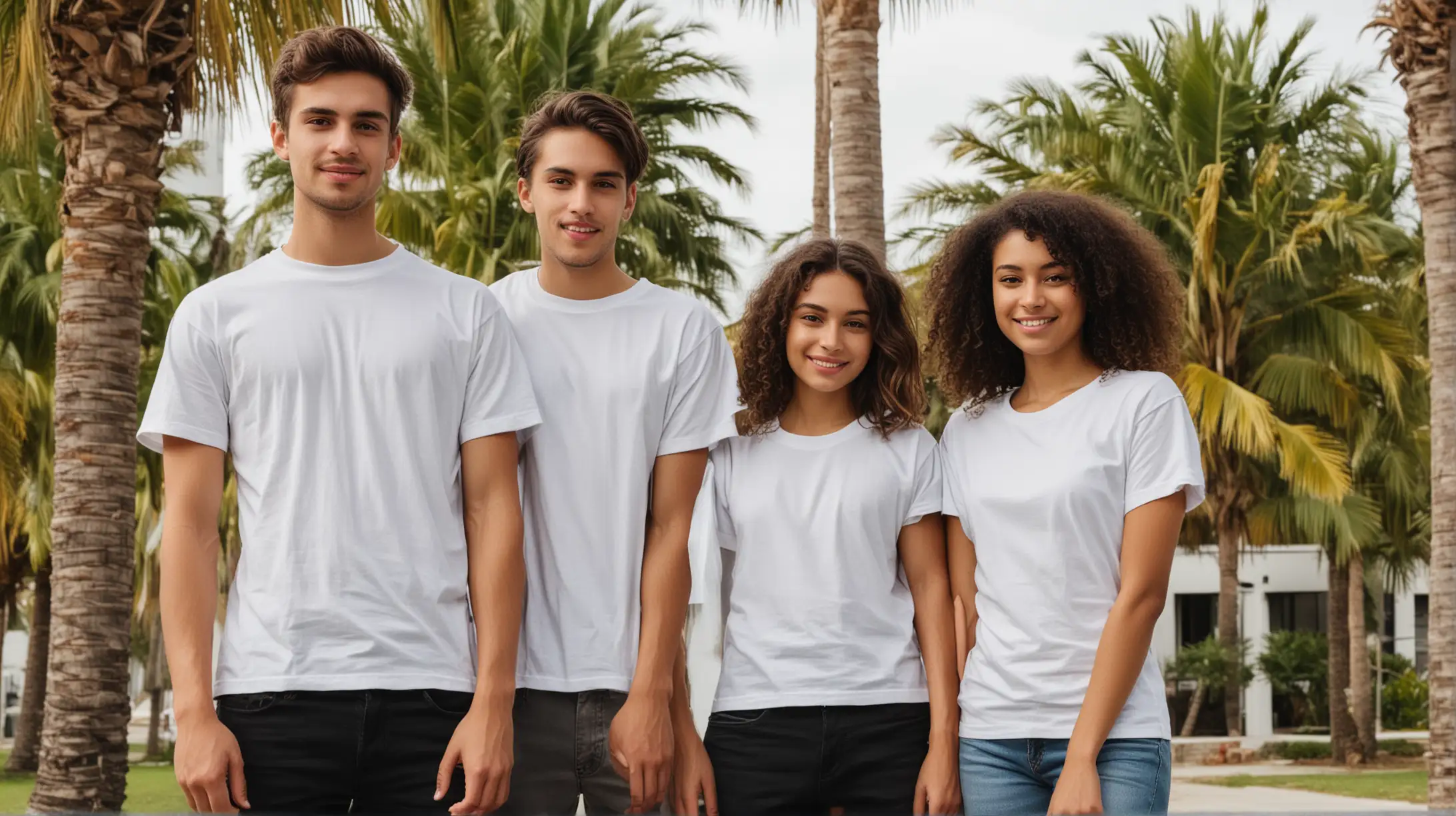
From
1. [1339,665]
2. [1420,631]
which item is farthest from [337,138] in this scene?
[1420,631]

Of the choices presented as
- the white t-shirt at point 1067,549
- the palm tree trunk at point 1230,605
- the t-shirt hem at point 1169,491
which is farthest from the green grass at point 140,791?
the palm tree trunk at point 1230,605

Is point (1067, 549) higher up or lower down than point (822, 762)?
higher up

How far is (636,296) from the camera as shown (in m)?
3.18

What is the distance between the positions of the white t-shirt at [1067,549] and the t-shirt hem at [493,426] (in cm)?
102

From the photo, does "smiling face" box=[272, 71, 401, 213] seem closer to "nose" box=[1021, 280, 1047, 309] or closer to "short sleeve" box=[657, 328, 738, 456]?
"short sleeve" box=[657, 328, 738, 456]

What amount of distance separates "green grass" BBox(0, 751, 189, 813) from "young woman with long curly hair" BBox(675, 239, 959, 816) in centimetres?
1241

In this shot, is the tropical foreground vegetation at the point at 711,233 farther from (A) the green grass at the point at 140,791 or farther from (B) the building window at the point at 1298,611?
(B) the building window at the point at 1298,611

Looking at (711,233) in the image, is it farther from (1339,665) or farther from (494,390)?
(494,390)

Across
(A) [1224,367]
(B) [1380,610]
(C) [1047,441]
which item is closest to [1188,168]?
(A) [1224,367]

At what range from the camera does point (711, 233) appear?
947 inches

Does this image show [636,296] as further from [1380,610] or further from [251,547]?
[1380,610]

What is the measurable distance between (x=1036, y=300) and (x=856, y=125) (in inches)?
248

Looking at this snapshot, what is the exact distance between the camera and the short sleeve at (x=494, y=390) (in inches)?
110

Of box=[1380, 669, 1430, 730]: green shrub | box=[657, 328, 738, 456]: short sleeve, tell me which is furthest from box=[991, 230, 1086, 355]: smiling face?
box=[1380, 669, 1430, 730]: green shrub
